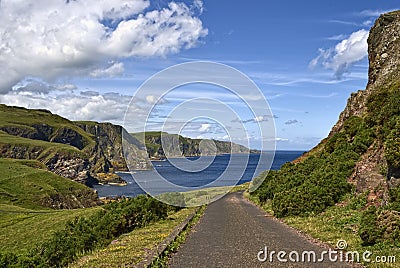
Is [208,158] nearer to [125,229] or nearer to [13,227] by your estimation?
[125,229]

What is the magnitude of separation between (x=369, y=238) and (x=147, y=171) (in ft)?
38.6

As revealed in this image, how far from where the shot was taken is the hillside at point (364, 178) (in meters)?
13.5

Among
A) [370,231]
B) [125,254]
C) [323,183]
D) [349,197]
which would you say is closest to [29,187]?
[323,183]

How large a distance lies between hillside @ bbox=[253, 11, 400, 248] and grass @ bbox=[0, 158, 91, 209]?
7765 cm

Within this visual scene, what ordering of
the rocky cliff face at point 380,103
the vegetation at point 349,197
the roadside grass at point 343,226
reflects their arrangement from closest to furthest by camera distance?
1. the roadside grass at point 343,226
2. the vegetation at point 349,197
3. the rocky cliff face at point 380,103

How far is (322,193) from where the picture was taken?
2266 cm

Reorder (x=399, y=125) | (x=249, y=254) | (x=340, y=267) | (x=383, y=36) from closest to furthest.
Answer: (x=340, y=267) < (x=249, y=254) < (x=399, y=125) < (x=383, y=36)

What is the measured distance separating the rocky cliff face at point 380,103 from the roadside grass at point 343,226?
1.17 meters

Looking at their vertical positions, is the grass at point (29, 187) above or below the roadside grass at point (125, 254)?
below

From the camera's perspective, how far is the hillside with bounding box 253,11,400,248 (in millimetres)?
13487

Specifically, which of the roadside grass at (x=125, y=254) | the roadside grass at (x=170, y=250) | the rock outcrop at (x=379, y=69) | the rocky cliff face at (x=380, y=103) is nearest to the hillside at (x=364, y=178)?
the rocky cliff face at (x=380, y=103)

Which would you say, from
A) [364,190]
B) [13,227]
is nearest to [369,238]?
[364,190]

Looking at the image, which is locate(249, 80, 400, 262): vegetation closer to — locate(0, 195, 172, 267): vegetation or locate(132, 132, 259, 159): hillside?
locate(132, 132, 259, 159): hillside

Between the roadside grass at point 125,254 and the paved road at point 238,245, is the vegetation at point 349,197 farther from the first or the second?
the roadside grass at point 125,254
